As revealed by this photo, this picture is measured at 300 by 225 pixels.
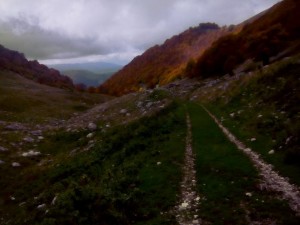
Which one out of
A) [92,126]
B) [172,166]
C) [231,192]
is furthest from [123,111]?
[231,192]

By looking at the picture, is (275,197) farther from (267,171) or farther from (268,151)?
(268,151)

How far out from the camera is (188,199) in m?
19.1

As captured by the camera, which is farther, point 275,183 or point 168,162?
point 168,162

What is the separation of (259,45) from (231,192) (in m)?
62.8

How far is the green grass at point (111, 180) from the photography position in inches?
727

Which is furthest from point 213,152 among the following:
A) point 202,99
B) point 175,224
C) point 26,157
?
point 202,99

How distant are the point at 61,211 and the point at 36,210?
156 inches

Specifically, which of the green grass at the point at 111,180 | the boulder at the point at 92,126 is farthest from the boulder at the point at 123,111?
the green grass at the point at 111,180

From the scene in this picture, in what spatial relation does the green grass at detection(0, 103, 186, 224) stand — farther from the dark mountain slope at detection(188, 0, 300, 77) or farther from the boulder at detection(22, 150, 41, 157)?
the dark mountain slope at detection(188, 0, 300, 77)

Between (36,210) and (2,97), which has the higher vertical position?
(2,97)

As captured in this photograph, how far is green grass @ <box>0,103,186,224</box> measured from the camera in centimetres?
1847

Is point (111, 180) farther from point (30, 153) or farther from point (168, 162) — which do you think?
point (30, 153)

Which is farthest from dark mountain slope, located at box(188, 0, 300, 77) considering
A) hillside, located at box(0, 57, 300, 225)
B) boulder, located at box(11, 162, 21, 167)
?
boulder, located at box(11, 162, 21, 167)

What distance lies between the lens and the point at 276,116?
3294 cm
